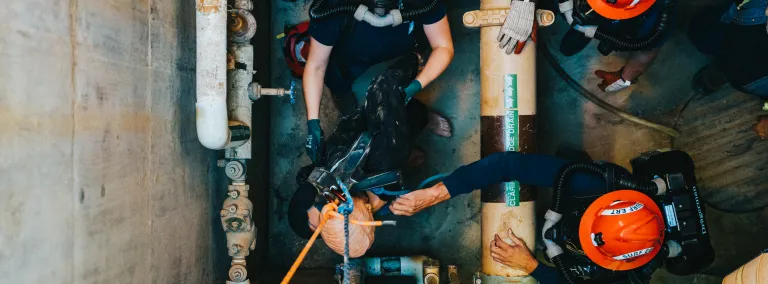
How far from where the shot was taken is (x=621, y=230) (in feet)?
9.53

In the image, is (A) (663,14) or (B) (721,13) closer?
(A) (663,14)

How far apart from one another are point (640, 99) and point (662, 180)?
1.37 metres

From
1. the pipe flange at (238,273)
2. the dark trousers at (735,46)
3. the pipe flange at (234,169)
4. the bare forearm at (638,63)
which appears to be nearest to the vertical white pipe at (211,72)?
the pipe flange at (234,169)

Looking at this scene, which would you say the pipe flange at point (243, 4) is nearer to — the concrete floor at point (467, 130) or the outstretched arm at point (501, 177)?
the concrete floor at point (467, 130)

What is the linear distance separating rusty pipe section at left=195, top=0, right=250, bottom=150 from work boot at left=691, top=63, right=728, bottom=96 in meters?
3.62

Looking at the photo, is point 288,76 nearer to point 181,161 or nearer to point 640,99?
point 181,161

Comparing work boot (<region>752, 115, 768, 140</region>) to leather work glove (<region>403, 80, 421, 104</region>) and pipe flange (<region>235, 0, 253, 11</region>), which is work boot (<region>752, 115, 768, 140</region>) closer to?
leather work glove (<region>403, 80, 421, 104</region>)

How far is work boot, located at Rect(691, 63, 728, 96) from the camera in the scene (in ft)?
13.3

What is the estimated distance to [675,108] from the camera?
4406 mm

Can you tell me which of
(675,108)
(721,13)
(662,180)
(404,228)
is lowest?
(404,228)

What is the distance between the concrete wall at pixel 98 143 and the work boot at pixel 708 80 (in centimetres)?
382

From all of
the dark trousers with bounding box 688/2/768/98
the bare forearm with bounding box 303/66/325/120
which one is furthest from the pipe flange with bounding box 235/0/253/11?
the dark trousers with bounding box 688/2/768/98

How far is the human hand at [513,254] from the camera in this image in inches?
135

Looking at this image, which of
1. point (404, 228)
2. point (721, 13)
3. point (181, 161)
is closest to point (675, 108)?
point (721, 13)
